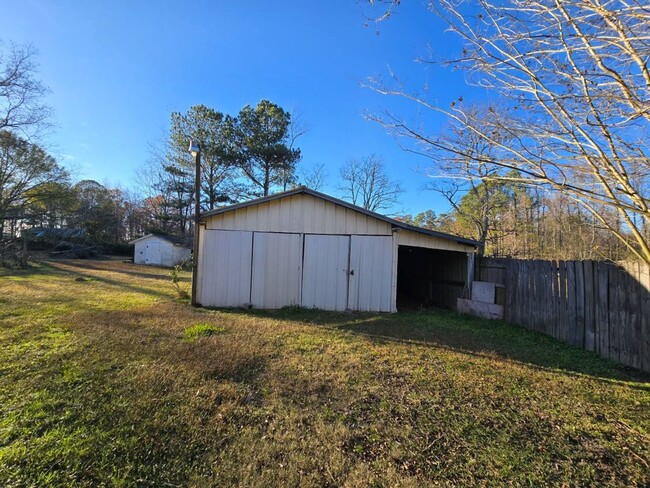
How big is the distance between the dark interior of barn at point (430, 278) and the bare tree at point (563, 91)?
569cm

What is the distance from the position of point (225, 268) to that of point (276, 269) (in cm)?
134

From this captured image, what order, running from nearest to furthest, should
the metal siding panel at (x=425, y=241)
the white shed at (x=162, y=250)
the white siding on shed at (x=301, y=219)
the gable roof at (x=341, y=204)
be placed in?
the gable roof at (x=341, y=204) < the white siding on shed at (x=301, y=219) < the metal siding panel at (x=425, y=241) < the white shed at (x=162, y=250)

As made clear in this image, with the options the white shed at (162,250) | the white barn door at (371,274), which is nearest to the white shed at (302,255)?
the white barn door at (371,274)

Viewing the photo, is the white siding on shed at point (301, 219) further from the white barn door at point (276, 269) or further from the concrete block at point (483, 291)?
the concrete block at point (483, 291)

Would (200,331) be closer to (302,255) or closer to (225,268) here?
(225,268)

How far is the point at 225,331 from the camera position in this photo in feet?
18.2

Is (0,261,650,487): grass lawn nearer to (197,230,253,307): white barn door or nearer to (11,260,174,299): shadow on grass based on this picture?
(197,230,253,307): white barn door

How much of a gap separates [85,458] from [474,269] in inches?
345

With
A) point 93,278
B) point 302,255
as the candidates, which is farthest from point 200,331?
point 93,278

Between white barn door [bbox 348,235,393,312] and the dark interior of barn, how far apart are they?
4.40 feet

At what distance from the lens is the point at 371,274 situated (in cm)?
818

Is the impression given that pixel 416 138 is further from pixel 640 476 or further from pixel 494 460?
pixel 640 476

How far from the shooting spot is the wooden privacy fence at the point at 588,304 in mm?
4059

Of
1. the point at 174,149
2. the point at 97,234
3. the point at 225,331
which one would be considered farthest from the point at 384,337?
the point at 97,234
